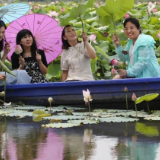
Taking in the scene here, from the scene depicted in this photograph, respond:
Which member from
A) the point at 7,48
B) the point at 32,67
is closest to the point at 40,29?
the point at 32,67

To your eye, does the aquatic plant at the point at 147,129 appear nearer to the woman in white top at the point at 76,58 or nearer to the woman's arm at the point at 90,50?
the woman's arm at the point at 90,50

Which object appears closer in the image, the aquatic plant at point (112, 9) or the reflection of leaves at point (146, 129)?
the reflection of leaves at point (146, 129)

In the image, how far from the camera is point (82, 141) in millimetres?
4141

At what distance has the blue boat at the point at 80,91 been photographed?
5773 millimetres

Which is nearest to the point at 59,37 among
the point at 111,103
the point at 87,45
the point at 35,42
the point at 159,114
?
the point at 35,42

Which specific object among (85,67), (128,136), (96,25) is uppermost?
(96,25)

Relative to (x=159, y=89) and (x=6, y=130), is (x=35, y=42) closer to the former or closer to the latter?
(x=159, y=89)

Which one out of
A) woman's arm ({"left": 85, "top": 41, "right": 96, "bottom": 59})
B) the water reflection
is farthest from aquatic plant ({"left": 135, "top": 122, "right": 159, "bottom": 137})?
woman's arm ({"left": 85, "top": 41, "right": 96, "bottom": 59})

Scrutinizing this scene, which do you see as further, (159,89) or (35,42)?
(35,42)

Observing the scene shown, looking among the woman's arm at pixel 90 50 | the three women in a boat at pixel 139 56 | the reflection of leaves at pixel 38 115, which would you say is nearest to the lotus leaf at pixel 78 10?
the woman's arm at pixel 90 50

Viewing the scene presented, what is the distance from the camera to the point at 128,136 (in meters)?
4.31

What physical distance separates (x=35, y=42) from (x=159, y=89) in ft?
5.56

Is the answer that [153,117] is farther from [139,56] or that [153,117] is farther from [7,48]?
[7,48]

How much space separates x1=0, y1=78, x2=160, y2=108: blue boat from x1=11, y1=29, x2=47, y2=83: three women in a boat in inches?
12.7
